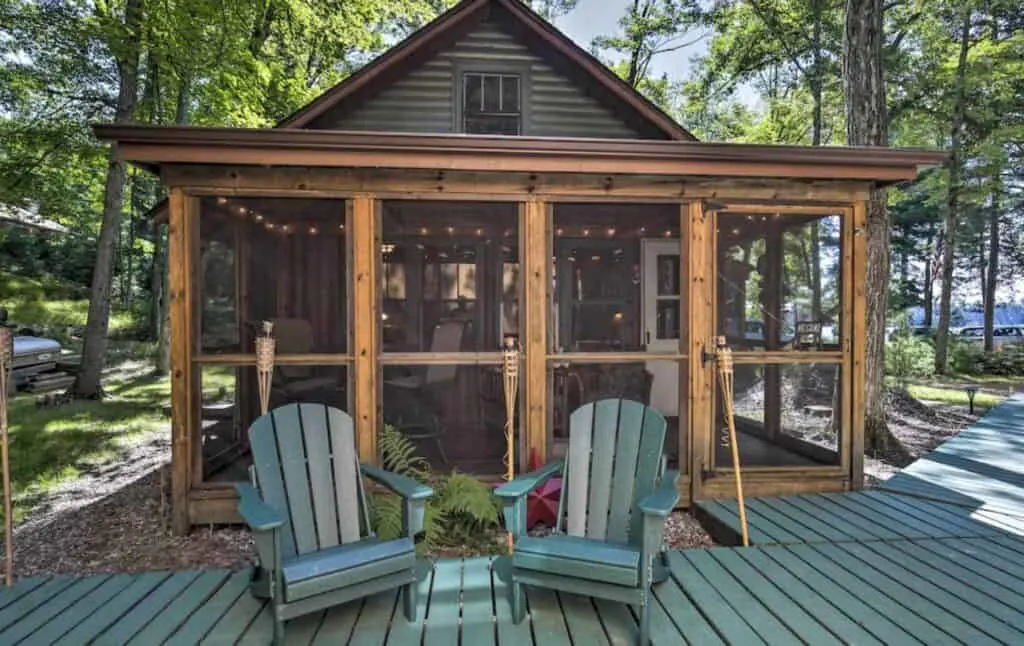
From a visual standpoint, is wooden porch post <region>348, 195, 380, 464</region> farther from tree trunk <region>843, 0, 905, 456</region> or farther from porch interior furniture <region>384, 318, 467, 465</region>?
tree trunk <region>843, 0, 905, 456</region>

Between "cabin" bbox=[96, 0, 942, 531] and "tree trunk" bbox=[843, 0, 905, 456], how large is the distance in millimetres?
2482

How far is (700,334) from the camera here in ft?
12.7

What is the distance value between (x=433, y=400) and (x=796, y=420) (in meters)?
3.15

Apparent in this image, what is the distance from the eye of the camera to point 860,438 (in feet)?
13.0

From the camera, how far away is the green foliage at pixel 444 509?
130 inches

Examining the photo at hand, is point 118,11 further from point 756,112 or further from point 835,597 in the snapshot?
point 756,112

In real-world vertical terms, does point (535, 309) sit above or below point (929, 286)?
below

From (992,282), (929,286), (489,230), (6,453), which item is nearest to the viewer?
(6,453)

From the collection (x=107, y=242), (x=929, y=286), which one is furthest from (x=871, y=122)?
(x=929, y=286)

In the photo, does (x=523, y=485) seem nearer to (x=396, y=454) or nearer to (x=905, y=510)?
(x=396, y=454)

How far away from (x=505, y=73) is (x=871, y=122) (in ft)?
14.3

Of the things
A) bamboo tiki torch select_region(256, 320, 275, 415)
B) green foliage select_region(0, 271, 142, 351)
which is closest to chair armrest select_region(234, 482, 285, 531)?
bamboo tiki torch select_region(256, 320, 275, 415)

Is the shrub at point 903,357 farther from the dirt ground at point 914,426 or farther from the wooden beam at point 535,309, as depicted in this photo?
the wooden beam at point 535,309

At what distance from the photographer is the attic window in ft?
22.0
